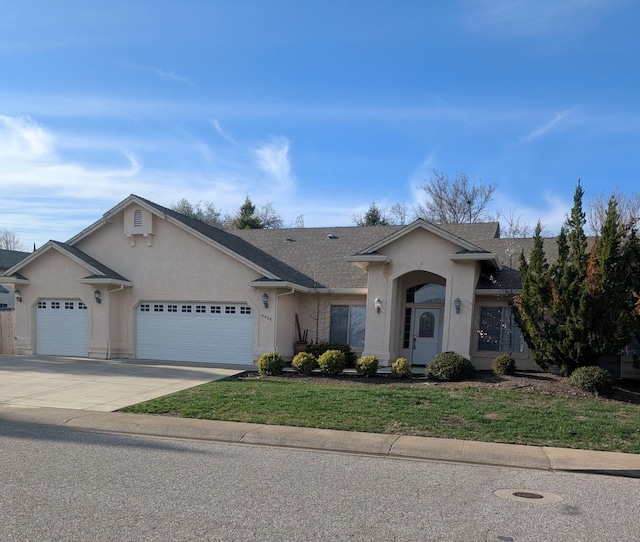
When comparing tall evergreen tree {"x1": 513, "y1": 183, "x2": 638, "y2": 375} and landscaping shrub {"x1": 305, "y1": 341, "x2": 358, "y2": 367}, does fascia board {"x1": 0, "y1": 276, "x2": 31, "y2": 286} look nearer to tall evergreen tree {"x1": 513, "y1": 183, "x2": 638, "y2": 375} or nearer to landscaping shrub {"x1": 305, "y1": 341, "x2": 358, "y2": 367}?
landscaping shrub {"x1": 305, "y1": 341, "x2": 358, "y2": 367}

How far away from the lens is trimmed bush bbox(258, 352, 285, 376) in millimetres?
15508

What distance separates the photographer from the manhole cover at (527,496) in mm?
6047

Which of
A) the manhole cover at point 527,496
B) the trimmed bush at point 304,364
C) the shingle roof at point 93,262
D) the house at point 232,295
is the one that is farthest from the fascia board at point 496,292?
the shingle roof at point 93,262

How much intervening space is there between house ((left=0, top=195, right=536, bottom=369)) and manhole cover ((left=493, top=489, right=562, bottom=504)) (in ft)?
34.7

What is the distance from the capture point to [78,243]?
814 inches

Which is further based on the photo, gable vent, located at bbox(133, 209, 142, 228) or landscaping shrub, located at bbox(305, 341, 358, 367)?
gable vent, located at bbox(133, 209, 142, 228)

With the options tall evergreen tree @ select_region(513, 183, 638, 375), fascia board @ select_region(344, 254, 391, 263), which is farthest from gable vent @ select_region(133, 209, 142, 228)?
tall evergreen tree @ select_region(513, 183, 638, 375)

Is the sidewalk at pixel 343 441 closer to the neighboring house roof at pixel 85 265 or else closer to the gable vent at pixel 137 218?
the neighboring house roof at pixel 85 265

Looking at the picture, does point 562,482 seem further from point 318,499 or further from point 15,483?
point 15,483

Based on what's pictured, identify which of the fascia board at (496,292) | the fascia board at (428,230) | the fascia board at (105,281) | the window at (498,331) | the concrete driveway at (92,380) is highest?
the fascia board at (428,230)

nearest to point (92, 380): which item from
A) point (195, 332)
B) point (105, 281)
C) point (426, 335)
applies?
point (195, 332)

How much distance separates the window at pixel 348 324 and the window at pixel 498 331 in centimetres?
399

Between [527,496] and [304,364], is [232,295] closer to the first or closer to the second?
[304,364]

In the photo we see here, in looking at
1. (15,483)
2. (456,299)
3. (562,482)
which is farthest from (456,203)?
(15,483)
